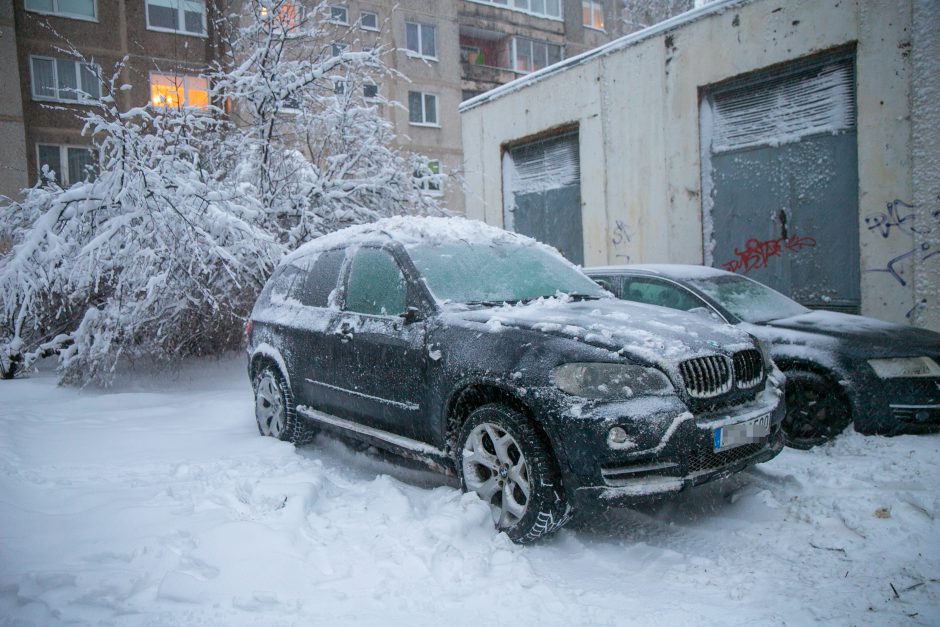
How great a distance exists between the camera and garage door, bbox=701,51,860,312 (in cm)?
729

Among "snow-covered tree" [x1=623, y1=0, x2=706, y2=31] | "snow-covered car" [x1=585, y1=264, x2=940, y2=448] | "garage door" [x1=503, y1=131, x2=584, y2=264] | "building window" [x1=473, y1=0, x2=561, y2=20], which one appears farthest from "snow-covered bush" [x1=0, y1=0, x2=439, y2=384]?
"building window" [x1=473, y1=0, x2=561, y2=20]

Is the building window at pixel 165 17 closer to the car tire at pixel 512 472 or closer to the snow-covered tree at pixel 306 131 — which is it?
the snow-covered tree at pixel 306 131

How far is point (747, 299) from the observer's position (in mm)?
5398

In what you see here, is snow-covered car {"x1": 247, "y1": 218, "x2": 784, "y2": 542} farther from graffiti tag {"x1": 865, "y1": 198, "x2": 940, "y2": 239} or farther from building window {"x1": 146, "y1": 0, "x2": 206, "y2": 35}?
building window {"x1": 146, "y1": 0, "x2": 206, "y2": 35}

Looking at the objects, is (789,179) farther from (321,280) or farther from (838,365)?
(321,280)

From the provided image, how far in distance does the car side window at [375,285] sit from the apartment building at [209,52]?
17.0 ft

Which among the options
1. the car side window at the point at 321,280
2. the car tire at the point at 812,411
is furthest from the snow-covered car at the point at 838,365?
the car side window at the point at 321,280

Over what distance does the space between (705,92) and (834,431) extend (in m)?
5.77

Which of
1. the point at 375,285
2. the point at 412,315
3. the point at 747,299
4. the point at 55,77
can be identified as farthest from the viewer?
the point at 55,77

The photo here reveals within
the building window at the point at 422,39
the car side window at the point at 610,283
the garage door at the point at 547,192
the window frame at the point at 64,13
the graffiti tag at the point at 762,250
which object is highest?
the building window at the point at 422,39

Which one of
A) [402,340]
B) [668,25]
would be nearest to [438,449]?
[402,340]

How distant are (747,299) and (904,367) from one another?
1.32m

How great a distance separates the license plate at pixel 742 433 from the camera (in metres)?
3.04

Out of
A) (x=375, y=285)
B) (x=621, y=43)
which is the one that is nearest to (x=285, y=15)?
(x=621, y=43)
